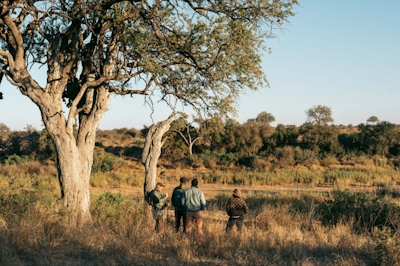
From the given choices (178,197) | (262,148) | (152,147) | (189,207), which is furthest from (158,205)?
(262,148)

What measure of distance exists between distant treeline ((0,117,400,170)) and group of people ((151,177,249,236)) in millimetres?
25571

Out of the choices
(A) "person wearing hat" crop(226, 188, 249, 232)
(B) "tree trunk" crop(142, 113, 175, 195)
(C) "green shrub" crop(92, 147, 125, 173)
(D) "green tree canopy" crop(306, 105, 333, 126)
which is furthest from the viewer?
(D) "green tree canopy" crop(306, 105, 333, 126)

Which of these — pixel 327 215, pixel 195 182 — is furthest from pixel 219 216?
pixel 195 182

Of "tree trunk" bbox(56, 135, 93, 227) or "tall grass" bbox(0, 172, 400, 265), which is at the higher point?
"tree trunk" bbox(56, 135, 93, 227)

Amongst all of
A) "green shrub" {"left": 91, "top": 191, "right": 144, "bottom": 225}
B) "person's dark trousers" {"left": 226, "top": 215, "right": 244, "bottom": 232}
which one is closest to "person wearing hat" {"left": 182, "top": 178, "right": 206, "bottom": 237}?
"person's dark trousers" {"left": 226, "top": 215, "right": 244, "bottom": 232}

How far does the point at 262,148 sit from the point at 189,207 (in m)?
38.9

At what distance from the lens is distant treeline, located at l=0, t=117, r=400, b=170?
40.8 meters

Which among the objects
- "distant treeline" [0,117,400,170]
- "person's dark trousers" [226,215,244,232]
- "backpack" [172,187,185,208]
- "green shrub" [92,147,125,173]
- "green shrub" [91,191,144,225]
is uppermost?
"distant treeline" [0,117,400,170]

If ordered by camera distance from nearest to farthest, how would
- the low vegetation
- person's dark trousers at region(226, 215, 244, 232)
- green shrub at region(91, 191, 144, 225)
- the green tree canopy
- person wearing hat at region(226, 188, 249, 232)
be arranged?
the low vegetation, green shrub at region(91, 191, 144, 225), person's dark trousers at region(226, 215, 244, 232), person wearing hat at region(226, 188, 249, 232), the green tree canopy

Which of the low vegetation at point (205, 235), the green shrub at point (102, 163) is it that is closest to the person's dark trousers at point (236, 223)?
the low vegetation at point (205, 235)

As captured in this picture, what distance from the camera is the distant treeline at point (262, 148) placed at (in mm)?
40781

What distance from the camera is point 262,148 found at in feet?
161

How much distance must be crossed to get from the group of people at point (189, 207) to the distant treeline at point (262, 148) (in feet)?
83.9

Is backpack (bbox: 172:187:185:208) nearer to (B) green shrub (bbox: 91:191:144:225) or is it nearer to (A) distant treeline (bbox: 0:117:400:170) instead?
(B) green shrub (bbox: 91:191:144:225)
